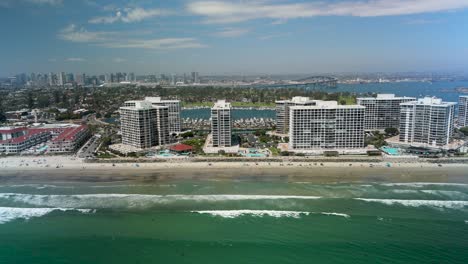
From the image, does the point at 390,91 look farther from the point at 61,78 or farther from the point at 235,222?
the point at 61,78

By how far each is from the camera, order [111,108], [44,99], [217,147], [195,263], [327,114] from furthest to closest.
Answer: [44,99] → [111,108] → [217,147] → [327,114] → [195,263]

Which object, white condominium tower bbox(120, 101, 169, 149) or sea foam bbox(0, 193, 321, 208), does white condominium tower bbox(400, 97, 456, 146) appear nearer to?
sea foam bbox(0, 193, 321, 208)

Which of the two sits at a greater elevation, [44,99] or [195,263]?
[44,99]

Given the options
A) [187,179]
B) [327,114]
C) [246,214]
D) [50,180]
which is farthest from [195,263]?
[327,114]

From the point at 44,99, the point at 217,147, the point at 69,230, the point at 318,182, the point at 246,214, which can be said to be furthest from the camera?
the point at 44,99

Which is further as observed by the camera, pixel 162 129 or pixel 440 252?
pixel 162 129

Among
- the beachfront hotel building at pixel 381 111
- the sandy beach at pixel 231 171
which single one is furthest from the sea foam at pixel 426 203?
the beachfront hotel building at pixel 381 111

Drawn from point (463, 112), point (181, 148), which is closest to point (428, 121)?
point (463, 112)

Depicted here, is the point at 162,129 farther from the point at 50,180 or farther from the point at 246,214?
the point at 246,214
